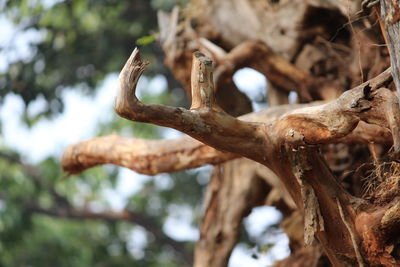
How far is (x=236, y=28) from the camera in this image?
6.04 meters

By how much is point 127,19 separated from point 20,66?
60.8 inches

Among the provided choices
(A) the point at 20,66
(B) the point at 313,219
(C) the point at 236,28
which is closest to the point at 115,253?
(A) the point at 20,66

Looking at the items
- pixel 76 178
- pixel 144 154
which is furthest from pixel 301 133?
pixel 76 178

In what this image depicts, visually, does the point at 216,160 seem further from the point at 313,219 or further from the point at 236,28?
the point at 236,28

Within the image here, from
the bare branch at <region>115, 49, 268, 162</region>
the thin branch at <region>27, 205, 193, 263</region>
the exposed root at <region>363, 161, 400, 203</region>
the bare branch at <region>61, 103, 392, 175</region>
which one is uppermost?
the thin branch at <region>27, 205, 193, 263</region>

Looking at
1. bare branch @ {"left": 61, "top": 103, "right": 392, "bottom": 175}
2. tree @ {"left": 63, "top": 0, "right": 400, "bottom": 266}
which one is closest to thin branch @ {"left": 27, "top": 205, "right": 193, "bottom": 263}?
tree @ {"left": 63, "top": 0, "right": 400, "bottom": 266}

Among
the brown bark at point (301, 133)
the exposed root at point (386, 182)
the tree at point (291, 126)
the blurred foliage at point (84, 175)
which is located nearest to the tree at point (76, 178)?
the blurred foliage at point (84, 175)

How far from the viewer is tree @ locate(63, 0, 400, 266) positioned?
317 cm

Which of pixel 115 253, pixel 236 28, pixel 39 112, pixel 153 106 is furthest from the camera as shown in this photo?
pixel 115 253

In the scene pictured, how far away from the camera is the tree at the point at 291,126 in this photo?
317 centimetres

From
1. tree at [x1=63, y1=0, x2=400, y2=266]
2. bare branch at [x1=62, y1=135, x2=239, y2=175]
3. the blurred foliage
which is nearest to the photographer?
tree at [x1=63, y1=0, x2=400, y2=266]

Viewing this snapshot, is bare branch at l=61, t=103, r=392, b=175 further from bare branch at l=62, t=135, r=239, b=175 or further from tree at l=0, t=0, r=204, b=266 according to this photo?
tree at l=0, t=0, r=204, b=266

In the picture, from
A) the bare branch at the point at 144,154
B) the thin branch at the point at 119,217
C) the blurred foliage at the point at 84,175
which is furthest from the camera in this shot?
the thin branch at the point at 119,217

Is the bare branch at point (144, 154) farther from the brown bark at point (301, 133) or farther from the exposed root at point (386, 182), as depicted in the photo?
the exposed root at point (386, 182)
